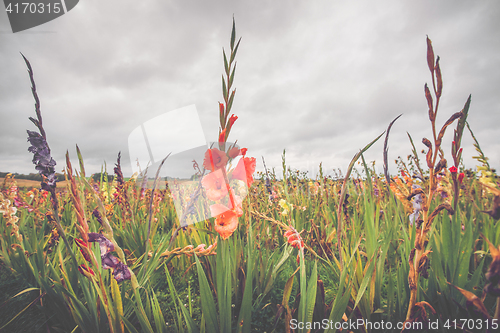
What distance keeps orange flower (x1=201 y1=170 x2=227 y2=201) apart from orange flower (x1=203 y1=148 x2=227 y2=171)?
0.11 feet

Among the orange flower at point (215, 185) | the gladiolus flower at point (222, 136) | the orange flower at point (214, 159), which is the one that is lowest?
the orange flower at point (215, 185)

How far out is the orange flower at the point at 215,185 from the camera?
2.85 feet

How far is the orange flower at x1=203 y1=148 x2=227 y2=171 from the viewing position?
81cm

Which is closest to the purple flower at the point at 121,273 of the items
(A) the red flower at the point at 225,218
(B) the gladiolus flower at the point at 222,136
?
(A) the red flower at the point at 225,218

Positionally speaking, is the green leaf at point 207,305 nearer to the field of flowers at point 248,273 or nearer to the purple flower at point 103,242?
the field of flowers at point 248,273

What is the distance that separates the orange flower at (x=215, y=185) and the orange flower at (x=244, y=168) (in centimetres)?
7

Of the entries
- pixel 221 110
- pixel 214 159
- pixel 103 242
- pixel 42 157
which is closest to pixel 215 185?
pixel 214 159

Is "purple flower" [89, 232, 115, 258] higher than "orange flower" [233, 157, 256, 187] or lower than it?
lower

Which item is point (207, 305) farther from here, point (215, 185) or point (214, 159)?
point (214, 159)

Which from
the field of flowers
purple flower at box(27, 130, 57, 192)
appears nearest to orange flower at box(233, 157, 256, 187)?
the field of flowers

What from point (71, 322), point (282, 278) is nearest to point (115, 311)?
point (71, 322)

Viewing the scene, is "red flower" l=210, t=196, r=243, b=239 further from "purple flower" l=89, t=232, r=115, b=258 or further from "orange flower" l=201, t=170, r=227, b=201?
"purple flower" l=89, t=232, r=115, b=258

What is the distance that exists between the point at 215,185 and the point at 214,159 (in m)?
0.13

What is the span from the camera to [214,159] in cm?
83
